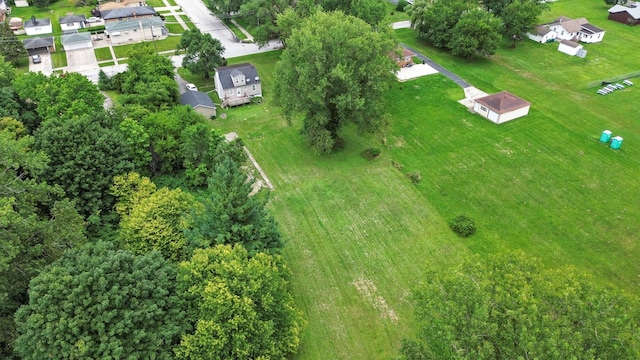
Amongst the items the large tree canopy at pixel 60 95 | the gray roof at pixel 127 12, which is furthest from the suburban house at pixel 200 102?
the gray roof at pixel 127 12

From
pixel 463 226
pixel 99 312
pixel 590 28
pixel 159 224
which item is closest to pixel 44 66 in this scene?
pixel 159 224

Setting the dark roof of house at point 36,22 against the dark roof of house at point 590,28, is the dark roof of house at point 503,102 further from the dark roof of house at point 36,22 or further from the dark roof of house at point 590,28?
the dark roof of house at point 36,22

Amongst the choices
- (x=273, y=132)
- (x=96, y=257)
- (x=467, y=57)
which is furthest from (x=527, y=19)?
(x=96, y=257)

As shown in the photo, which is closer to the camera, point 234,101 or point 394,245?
point 394,245

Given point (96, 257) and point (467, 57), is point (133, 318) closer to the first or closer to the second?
point (96, 257)

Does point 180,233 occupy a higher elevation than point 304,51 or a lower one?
lower
